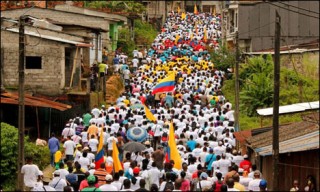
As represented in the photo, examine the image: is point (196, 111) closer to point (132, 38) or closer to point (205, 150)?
point (205, 150)

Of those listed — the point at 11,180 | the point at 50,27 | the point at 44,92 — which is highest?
the point at 50,27

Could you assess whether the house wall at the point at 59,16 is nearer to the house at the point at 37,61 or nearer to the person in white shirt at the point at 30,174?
the house at the point at 37,61

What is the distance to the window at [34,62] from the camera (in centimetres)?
3575

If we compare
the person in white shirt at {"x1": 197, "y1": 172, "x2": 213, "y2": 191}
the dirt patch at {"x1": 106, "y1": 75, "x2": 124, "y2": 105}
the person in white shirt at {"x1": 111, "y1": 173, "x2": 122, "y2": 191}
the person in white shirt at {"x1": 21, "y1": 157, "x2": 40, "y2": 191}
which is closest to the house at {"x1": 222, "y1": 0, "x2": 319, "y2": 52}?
the dirt patch at {"x1": 106, "y1": 75, "x2": 124, "y2": 105}

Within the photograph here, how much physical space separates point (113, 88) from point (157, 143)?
47.6 feet

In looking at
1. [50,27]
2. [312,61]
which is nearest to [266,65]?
[312,61]

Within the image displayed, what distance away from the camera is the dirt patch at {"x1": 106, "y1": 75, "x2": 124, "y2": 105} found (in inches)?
1617

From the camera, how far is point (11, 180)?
909 inches

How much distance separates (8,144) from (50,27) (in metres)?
16.8

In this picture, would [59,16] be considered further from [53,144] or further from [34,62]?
[53,144]

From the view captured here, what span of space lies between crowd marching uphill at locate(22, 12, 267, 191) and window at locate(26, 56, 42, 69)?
3.28 m

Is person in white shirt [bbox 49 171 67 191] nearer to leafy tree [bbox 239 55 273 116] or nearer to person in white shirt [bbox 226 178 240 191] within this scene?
person in white shirt [bbox 226 178 240 191]

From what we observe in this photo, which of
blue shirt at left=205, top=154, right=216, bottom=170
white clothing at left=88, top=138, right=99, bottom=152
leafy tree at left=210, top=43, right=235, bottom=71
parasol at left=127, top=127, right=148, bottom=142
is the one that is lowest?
blue shirt at left=205, top=154, right=216, bottom=170

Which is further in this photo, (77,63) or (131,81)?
(131,81)
